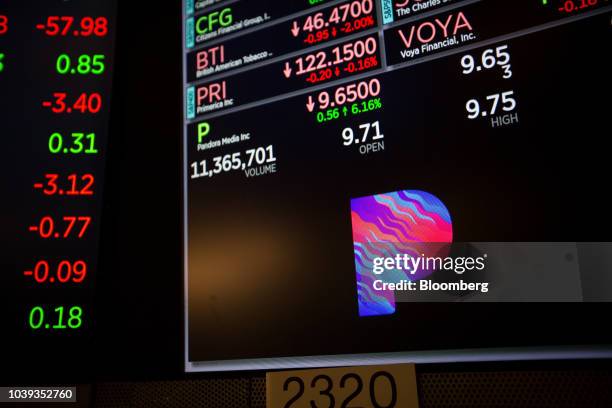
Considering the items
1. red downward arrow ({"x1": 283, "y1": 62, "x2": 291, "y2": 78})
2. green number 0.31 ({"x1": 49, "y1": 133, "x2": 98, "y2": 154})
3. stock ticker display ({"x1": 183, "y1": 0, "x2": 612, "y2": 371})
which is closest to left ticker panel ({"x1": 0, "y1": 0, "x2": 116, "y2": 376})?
green number 0.31 ({"x1": 49, "y1": 133, "x2": 98, "y2": 154})

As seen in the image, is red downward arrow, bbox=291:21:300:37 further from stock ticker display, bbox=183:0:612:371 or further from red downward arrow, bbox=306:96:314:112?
red downward arrow, bbox=306:96:314:112

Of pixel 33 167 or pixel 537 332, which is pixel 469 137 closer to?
pixel 537 332

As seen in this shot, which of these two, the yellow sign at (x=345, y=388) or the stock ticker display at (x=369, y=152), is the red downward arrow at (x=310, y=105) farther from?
the yellow sign at (x=345, y=388)

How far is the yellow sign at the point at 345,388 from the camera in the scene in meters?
1.56

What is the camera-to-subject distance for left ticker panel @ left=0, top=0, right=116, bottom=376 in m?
2.08

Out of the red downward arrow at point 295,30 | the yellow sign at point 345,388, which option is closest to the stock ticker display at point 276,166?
the red downward arrow at point 295,30

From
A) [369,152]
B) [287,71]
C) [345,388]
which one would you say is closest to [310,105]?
[287,71]

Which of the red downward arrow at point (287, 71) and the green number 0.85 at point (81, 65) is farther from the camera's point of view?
the green number 0.85 at point (81, 65)

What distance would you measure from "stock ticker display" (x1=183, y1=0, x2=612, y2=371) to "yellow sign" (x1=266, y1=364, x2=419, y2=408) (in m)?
0.14

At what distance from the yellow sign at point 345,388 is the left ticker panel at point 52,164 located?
0.85 m

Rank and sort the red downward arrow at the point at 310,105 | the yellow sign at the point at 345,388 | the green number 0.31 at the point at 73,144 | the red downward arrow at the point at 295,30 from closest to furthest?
the yellow sign at the point at 345,388 → the red downward arrow at the point at 310,105 → the red downward arrow at the point at 295,30 → the green number 0.31 at the point at 73,144

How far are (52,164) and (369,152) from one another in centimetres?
124

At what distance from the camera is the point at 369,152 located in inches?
74.2

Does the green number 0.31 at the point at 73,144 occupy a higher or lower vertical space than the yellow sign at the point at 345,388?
higher
